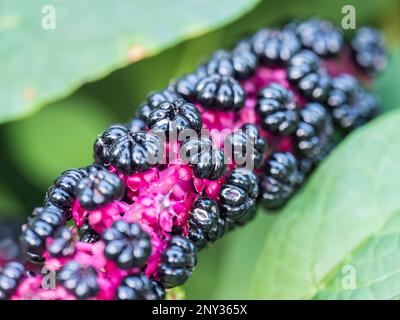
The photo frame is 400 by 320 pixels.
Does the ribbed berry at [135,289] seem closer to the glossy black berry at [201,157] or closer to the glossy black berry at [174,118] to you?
the glossy black berry at [201,157]

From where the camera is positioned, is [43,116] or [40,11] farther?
[43,116]

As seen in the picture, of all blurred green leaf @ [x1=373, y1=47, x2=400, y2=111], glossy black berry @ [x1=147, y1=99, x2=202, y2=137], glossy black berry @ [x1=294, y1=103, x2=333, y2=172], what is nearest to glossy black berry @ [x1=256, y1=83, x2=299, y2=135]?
glossy black berry @ [x1=294, y1=103, x2=333, y2=172]

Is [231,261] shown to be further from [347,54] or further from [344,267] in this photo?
[347,54]

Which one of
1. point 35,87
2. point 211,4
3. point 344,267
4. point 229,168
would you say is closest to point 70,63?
point 35,87

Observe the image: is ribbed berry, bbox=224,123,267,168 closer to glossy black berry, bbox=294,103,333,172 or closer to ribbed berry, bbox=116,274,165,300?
glossy black berry, bbox=294,103,333,172

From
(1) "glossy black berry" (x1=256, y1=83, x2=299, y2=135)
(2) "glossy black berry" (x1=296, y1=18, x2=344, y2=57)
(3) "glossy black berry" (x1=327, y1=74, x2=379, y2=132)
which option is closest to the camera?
(1) "glossy black berry" (x1=256, y1=83, x2=299, y2=135)

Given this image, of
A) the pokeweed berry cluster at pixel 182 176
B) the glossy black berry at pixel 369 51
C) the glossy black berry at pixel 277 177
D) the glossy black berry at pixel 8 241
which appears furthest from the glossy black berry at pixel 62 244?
the glossy black berry at pixel 369 51

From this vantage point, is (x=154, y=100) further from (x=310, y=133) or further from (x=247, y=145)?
(x=310, y=133)

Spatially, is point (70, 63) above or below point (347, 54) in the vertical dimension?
above
